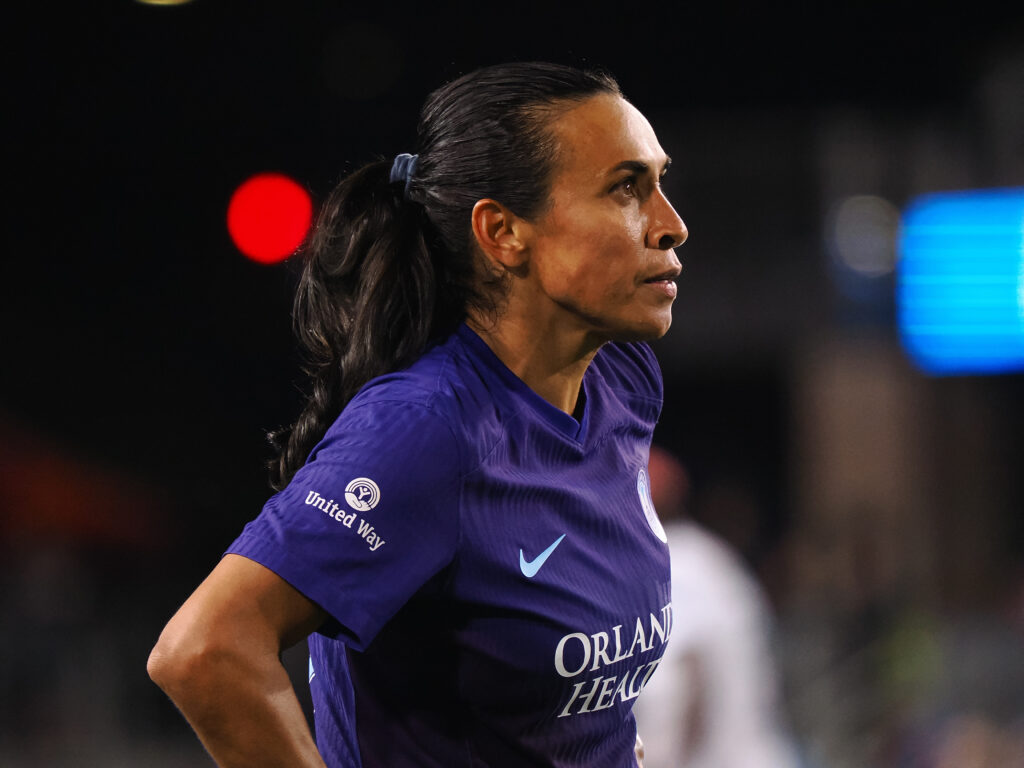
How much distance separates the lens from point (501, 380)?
1879mm

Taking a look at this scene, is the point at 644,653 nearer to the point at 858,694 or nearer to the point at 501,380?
the point at 501,380

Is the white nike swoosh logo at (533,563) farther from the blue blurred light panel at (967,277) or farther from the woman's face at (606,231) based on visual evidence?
the blue blurred light panel at (967,277)

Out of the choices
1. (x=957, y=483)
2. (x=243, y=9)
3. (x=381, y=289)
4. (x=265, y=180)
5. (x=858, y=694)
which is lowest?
(x=957, y=483)

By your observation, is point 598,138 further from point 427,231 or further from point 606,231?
point 427,231

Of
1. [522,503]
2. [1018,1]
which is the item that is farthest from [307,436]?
[1018,1]

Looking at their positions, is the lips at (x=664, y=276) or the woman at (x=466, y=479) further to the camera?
the lips at (x=664, y=276)

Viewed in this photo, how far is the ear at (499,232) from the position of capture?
1.89 m

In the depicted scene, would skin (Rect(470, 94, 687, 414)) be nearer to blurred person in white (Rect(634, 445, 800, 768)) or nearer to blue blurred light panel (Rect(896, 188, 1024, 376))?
blurred person in white (Rect(634, 445, 800, 768))

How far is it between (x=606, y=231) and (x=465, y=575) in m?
0.55

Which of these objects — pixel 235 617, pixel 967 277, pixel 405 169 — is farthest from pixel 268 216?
pixel 967 277

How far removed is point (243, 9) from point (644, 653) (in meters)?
6.53

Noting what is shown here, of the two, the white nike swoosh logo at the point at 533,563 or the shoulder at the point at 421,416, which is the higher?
the shoulder at the point at 421,416

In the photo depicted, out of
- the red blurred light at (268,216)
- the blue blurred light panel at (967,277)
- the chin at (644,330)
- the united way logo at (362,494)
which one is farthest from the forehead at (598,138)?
the blue blurred light panel at (967,277)

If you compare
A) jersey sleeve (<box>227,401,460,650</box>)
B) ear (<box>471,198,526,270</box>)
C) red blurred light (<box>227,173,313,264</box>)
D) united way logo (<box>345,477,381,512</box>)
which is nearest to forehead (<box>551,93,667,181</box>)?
ear (<box>471,198,526,270</box>)
